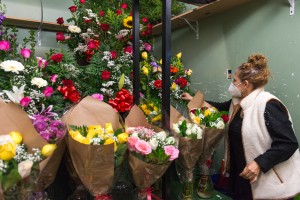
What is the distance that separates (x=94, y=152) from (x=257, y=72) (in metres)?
0.97

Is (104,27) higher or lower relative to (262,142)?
higher

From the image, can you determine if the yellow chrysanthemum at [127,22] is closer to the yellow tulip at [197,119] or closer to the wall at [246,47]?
the wall at [246,47]

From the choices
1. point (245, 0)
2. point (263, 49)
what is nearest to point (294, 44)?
point (263, 49)

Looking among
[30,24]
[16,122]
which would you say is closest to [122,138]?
[16,122]

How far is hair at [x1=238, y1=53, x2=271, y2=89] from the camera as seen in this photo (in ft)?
4.57

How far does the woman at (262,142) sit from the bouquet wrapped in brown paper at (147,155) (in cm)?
44

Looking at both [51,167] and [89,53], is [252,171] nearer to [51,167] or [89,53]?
[51,167]

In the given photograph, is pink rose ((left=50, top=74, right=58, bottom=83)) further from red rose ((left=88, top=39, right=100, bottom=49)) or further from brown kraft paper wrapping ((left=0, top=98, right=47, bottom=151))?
brown kraft paper wrapping ((left=0, top=98, right=47, bottom=151))

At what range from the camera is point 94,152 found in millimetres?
843

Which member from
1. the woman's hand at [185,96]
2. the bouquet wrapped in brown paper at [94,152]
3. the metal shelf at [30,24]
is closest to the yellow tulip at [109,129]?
the bouquet wrapped in brown paper at [94,152]

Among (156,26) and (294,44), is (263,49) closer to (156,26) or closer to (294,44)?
(294,44)

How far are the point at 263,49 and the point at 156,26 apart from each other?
104 cm

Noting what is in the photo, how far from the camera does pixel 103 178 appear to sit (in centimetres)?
91

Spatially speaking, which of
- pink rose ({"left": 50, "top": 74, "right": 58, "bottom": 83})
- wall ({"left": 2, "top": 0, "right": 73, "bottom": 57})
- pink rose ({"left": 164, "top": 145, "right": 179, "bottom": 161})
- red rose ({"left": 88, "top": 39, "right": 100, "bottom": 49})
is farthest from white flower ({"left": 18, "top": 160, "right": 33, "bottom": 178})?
wall ({"left": 2, "top": 0, "right": 73, "bottom": 57})
